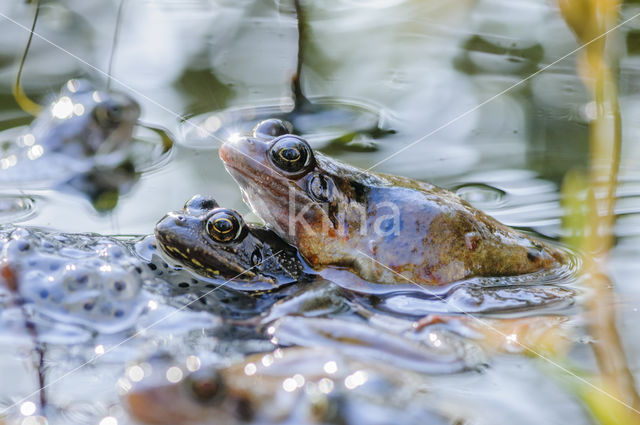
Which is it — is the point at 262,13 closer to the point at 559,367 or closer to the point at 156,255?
the point at 156,255

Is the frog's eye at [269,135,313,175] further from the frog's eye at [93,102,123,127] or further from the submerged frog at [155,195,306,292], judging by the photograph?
the frog's eye at [93,102,123,127]

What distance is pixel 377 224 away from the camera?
2955 millimetres

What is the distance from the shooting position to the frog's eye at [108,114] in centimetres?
423

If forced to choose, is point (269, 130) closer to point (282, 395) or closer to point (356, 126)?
point (356, 126)

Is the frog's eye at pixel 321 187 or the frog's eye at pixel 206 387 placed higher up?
the frog's eye at pixel 321 187

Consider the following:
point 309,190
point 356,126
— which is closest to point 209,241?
point 309,190

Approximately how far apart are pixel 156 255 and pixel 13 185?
4.45 feet

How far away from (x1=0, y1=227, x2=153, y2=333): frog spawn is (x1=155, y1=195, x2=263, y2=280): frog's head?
Answer: 0.19 metres

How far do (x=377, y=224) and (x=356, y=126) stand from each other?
1.55 meters

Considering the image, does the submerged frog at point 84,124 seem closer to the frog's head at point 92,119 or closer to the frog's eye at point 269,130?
the frog's head at point 92,119

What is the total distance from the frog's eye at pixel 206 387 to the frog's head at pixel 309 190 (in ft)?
3.78

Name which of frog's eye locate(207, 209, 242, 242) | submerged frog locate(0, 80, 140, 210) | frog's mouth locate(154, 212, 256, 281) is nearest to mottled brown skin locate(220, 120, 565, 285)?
frog's eye locate(207, 209, 242, 242)

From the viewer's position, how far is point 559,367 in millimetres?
2252

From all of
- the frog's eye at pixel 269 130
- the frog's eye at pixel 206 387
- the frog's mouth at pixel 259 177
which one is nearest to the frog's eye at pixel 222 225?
the frog's mouth at pixel 259 177
